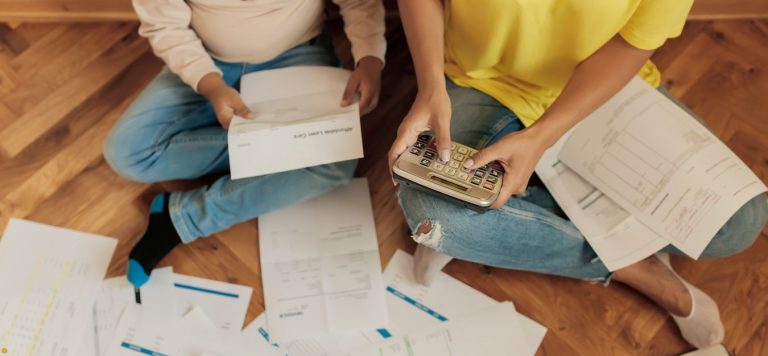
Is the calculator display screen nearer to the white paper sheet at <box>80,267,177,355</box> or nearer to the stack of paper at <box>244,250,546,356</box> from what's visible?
the stack of paper at <box>244,250,546,356</box>

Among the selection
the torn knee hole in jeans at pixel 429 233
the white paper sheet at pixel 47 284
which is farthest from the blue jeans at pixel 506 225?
the white paper sheet at pixel 47 284

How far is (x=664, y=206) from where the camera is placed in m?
0.83

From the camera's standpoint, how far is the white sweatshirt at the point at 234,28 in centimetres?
89

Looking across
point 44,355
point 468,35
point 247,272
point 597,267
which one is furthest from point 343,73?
point 44,355

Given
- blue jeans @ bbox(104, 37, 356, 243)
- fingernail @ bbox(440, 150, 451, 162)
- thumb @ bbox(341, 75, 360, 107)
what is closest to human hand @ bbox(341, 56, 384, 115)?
thumb @ bbox(341, 75, 360, 107)

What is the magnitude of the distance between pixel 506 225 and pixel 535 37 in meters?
0.26

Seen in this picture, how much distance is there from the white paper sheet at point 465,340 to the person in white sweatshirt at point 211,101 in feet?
0.91

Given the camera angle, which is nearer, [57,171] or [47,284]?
[47,284]

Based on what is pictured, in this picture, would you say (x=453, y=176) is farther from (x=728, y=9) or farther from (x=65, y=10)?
(x=65, y=10)

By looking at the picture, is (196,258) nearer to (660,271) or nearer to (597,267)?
(597,267)

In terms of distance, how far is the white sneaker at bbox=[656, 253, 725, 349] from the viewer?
2.91ft

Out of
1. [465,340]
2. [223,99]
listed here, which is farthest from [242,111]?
[465,340]

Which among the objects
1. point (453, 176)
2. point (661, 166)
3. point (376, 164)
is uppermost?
point (453, 176)

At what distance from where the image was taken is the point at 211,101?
2.99ft
